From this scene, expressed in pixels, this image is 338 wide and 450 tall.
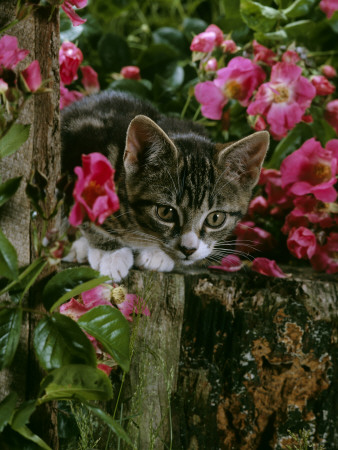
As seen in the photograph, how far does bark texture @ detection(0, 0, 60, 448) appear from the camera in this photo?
29.0 inches

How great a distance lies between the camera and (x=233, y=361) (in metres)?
1.03

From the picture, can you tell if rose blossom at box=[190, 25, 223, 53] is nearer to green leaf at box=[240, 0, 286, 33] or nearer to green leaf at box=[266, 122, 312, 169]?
green leaf at box=[240, 0, 286, 33]

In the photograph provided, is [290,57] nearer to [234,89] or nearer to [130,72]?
[234,89]

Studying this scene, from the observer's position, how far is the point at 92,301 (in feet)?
3.03

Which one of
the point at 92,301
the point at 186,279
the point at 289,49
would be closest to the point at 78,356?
the point at 92,301

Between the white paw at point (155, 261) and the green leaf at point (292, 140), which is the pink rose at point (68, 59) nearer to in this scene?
the white paw at point (155, 261)

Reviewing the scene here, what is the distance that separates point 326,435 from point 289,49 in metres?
0.88

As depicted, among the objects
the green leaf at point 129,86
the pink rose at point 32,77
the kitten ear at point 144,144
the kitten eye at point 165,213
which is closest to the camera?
the pink rose at point 32,77

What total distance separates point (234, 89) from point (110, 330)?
0.79 meters

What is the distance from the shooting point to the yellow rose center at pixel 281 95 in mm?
1245

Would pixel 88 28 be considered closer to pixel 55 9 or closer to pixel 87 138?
pixel 87 138

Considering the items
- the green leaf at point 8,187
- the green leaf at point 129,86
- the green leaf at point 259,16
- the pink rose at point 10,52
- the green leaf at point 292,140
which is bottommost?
the green leaf at point 292,140

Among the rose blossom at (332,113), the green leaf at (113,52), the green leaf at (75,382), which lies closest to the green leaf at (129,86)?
the green leaf at (113,52)

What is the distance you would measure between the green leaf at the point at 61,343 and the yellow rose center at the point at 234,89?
810 millimetres
